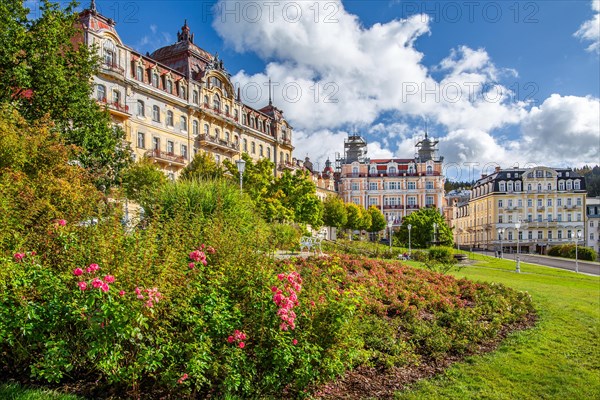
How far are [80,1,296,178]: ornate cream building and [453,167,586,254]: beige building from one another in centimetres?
5471

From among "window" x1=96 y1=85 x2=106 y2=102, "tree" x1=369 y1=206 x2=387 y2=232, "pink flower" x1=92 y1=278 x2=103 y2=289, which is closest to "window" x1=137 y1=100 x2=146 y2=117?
"window" x1=96 y1=85 x2=106 y2=102

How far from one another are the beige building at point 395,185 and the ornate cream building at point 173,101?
43.3 m

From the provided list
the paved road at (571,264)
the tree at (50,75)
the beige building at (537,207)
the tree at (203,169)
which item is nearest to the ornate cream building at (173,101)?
the tree at (203,169)

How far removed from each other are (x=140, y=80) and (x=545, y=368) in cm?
3604

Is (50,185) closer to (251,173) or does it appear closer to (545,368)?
(545,368)

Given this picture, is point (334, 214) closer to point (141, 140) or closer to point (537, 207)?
point (141, 140)

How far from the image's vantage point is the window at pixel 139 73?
3558cm

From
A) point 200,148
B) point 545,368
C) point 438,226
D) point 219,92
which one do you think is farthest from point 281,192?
point 545,368

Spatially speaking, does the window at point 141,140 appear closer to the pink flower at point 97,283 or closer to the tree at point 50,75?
the tree at point 50,75

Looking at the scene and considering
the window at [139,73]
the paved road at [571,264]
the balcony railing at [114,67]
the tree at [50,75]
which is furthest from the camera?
the paved road at [571,264]

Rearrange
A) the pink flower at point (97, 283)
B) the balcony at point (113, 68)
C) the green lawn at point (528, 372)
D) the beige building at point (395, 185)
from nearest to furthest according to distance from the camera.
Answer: the pink flower at point (97, 283) < the green lawn at point (528, 372) < the balcony at point (113, 68) < the beige building at point (395, 185)

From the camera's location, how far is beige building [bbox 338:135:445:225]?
9212 cm

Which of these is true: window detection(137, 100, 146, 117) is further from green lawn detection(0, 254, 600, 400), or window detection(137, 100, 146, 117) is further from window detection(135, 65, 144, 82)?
green lawn detection(0, 254, 600, 400)

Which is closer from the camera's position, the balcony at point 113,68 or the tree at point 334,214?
the balcony at point 113,68
